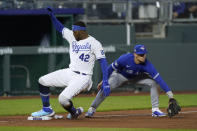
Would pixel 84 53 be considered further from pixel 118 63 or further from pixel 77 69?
pixel 118 63

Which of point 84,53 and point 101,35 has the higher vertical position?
point 84,53

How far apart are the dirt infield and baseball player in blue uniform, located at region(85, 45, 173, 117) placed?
294 millimetres

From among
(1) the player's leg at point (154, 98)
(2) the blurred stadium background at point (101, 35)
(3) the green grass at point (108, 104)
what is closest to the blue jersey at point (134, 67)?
(1) the player's leg at point (154, 98)

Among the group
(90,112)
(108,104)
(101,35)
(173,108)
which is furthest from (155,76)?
(101,35)

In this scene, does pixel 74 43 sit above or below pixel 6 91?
above

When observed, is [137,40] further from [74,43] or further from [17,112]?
[74,43]

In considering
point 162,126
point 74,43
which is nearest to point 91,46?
point 74,43

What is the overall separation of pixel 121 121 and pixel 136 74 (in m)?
1.14

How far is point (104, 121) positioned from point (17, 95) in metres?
8.15

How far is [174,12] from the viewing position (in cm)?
2152

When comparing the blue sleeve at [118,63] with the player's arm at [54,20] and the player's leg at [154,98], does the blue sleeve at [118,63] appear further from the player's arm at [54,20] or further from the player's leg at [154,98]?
the player's arm at [54,20]

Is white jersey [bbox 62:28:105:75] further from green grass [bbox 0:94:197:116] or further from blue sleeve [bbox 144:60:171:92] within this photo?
green grass [bbox 0:94:197:116]

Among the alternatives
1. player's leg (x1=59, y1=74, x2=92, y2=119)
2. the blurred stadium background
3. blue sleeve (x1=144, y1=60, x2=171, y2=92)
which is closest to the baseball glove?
blue sleeve (x1=144, y1=60, x2=171, y2=92)

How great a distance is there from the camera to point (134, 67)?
32.9 ft
